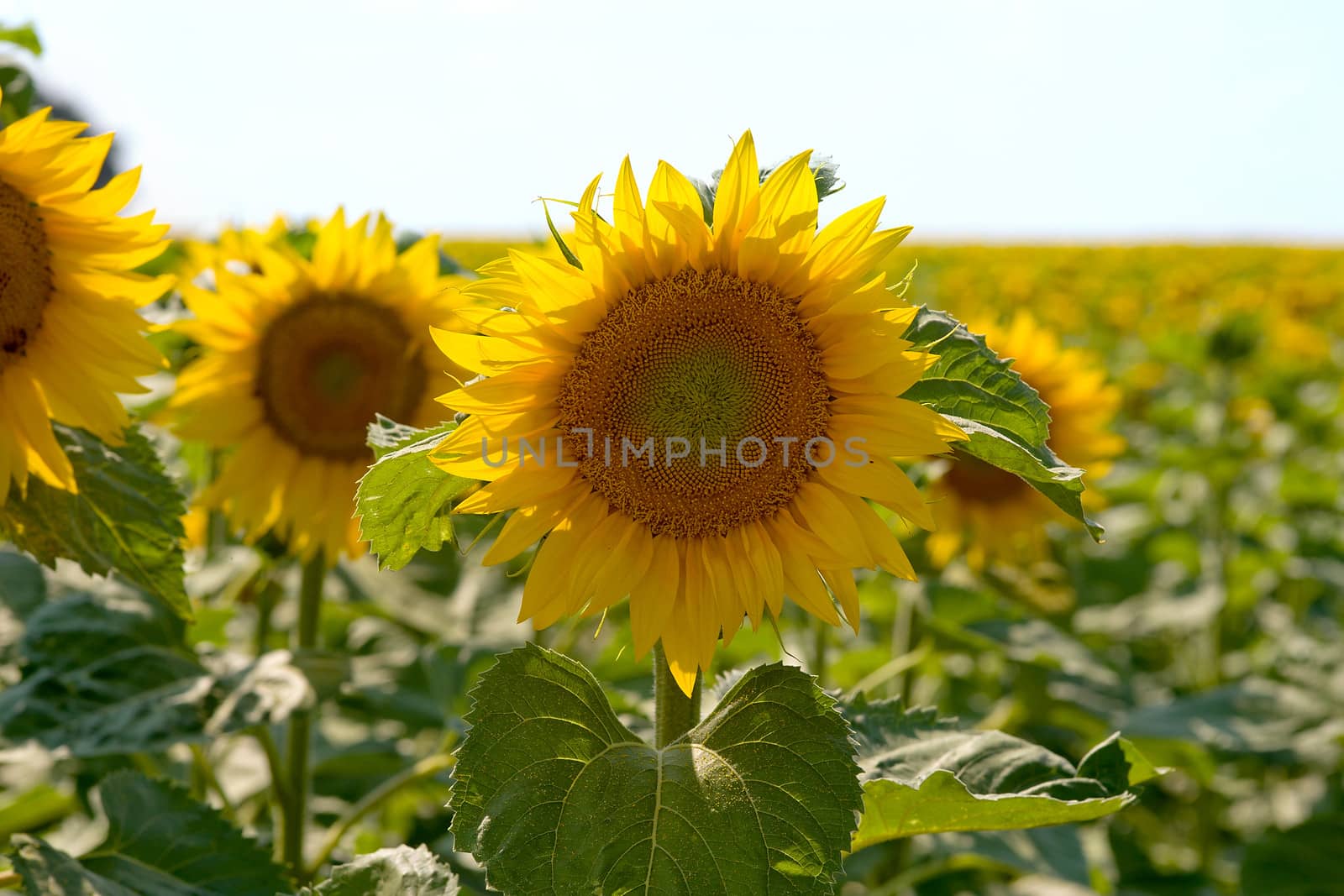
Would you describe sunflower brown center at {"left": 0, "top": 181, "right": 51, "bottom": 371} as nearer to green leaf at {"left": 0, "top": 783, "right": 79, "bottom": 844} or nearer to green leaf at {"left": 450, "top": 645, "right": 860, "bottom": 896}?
green leaf at {"left": 450, "top": 645, "right": 860, "bottom": 896}

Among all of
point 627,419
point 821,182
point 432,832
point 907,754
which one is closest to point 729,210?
point 821,182

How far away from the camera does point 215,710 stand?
1933 millimetres

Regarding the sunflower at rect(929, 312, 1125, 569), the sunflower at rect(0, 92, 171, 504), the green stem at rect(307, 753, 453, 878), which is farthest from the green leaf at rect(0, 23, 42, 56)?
the sunflower at rect(929, 312, 1125, 569)

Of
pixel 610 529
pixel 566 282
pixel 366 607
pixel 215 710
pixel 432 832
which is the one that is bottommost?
pixel 432 832

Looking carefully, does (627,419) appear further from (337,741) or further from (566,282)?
(337,741)

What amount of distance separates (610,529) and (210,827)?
82 centimetres

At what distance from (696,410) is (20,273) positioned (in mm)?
1024

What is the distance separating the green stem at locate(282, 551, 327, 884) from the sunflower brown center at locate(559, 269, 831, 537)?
Result: 2.84ft

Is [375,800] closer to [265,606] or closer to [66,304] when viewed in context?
[265,606]

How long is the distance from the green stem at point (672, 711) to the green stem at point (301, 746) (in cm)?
83

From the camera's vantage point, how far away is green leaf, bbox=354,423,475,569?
1366mm

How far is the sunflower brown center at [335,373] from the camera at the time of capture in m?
2.63

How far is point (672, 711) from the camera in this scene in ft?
4.58

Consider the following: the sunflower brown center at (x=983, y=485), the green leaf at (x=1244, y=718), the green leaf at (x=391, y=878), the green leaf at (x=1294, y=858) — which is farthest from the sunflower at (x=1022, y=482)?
the green leaf at (x=391, y=878)
